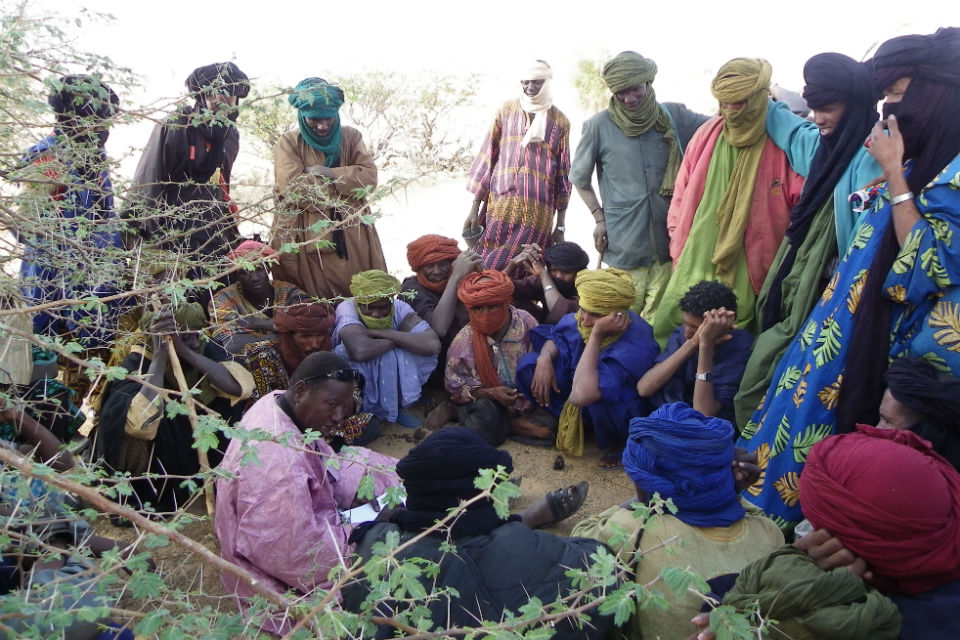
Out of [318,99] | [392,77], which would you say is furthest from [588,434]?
[392,77]

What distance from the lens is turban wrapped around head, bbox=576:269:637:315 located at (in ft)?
14.9

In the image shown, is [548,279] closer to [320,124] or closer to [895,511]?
[320,124]

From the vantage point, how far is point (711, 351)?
4129 mm

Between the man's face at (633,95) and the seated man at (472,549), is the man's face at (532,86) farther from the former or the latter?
the seated man at (472,549)

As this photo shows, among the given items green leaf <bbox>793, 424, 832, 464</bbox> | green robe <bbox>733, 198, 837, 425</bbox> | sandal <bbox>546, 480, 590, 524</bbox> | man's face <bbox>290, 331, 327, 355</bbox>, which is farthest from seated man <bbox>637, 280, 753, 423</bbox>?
man's face <bbox>290, 331, 327, 355</bbox>

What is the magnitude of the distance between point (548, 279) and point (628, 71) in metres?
1.55

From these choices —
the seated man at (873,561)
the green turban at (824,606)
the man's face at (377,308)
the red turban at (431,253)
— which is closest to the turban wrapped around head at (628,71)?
the red turban at (431,253)

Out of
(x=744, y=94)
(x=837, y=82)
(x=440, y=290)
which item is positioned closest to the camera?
(x=837, y=82)

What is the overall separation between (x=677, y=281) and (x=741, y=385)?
3.23 ft

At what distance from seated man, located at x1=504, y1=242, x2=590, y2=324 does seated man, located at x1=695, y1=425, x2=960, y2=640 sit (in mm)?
3251

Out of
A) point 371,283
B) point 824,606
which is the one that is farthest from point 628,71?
point 824,606

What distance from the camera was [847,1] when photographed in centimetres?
1944

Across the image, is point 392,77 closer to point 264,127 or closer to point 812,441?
point 264,127

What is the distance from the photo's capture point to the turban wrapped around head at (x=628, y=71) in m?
5.11
